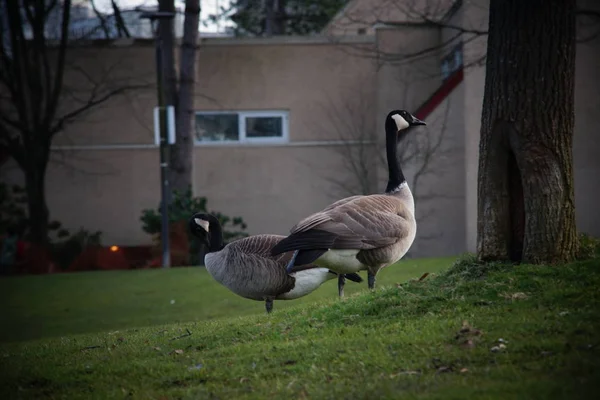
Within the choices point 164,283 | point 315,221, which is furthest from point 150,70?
point 315,221

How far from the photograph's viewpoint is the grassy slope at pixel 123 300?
13.9 m

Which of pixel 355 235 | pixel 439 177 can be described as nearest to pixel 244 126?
pixel 439 177

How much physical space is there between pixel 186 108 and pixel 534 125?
19.3 meters

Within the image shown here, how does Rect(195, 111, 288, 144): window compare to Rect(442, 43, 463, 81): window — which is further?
Rect(195, 111, 288, 144): window

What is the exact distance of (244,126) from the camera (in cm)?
2969

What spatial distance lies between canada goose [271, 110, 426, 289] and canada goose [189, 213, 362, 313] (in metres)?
0.93

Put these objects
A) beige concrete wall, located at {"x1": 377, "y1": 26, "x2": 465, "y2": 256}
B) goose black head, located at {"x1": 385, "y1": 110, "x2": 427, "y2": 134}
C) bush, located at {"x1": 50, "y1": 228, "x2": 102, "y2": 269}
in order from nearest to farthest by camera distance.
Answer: goose black head, located at {"x1": 385, "y1": 110, "x2": 427, "y2": 134} < beige concrete wall, located at {"x1": 377, "y1": 26, "x2": 465, "y2": 256} < bush, located at {"x1": 50, "y1": 228, "x2": 102, "y2": 269}

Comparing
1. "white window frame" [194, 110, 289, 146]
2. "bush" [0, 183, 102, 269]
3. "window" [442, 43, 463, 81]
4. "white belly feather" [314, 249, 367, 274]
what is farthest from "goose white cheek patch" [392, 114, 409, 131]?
"white window frame" [194, 110, 289, 146]

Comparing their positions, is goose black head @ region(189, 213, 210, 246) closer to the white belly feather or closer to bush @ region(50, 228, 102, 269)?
the white belly feather

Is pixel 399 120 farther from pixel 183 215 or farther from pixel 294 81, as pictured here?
pixel 294 81

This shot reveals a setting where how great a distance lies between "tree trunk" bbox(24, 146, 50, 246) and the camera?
26.2m

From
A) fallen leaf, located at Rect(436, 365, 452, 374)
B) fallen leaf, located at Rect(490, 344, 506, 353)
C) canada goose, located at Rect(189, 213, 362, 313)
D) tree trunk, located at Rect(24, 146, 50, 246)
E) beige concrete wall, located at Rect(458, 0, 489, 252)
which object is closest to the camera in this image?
fallen leaf, located at Rect(436, 365, 452, 374)

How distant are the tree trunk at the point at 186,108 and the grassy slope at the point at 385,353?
17484mm

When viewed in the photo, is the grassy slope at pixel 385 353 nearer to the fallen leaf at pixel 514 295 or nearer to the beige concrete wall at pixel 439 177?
the fallen leaf at pixel 514 295
